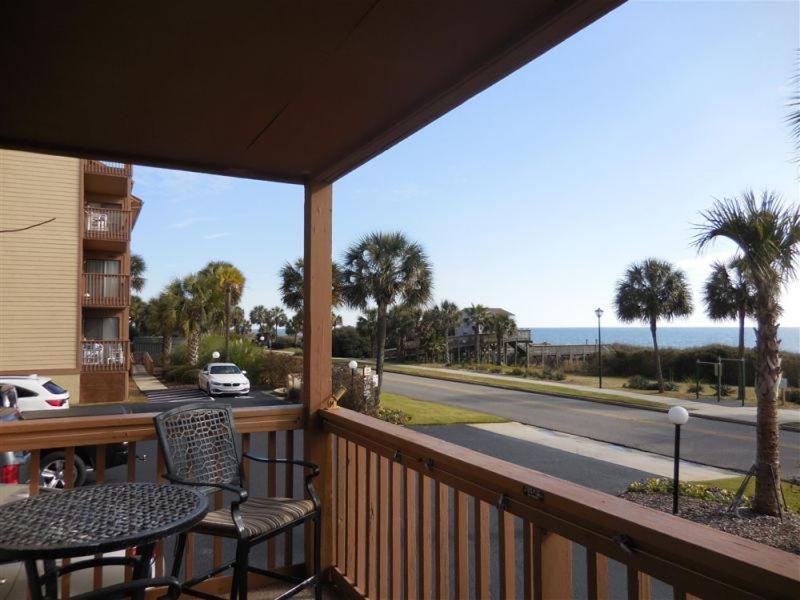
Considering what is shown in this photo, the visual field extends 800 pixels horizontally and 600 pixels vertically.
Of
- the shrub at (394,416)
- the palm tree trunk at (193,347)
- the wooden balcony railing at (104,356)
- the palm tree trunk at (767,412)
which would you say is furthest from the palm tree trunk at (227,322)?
the palm tree trunk at (767,412)

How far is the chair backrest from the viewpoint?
6.77 ft

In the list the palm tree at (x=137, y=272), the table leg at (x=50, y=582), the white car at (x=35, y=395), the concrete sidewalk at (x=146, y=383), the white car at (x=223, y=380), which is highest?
the palm tree at (x=137, y=272)

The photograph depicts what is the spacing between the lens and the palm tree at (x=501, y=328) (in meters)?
34.4

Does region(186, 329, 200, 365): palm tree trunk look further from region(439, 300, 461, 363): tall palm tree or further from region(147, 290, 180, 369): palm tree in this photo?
region(439, 300, 461, 363): tall palm tree

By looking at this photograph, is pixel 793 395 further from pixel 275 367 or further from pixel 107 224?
pixel 107 224

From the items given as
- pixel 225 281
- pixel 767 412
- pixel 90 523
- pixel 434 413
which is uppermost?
pixel 225 281

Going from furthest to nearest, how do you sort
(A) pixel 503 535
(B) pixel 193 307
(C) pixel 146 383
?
(B) pixel 193 307
(C) pixel 146 383
(A) pixel 503 535

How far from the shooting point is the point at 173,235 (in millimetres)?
12336

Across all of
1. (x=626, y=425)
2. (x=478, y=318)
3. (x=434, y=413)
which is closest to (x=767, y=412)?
(x=626, y=425)

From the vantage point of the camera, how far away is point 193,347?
19.8 meters

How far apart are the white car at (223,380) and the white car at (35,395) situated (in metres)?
6.53

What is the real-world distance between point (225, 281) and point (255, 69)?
2160 cm

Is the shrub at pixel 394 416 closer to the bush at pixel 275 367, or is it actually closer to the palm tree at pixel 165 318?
the bush at pixel 275 367

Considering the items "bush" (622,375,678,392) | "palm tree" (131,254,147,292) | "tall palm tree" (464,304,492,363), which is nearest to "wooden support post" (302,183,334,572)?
"bush" (622,375,678,392)
